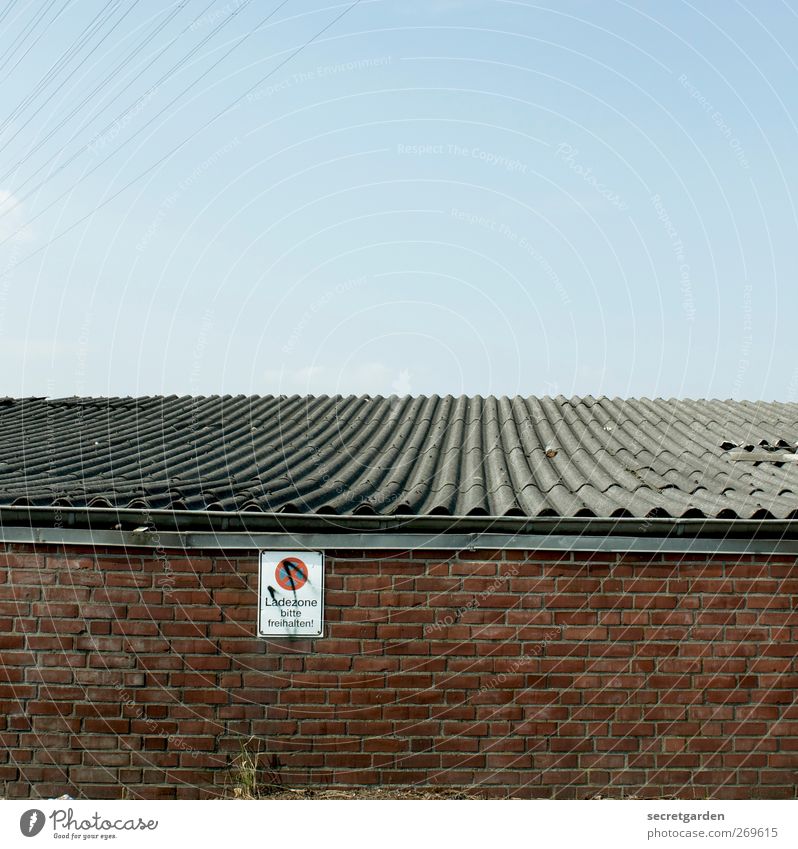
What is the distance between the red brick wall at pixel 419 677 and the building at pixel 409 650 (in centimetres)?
2

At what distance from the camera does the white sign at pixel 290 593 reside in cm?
769

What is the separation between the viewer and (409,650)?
7.64m

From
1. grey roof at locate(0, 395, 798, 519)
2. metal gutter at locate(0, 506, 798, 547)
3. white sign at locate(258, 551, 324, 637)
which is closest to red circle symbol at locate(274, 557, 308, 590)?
white sign at locate(258, 551, 324, 637)

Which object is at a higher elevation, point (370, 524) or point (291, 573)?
point (370, 524)

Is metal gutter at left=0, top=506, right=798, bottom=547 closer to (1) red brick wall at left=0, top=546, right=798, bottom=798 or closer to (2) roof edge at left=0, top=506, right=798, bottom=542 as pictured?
(2) roof edge at left=0, top=506, right=798, bottom=542

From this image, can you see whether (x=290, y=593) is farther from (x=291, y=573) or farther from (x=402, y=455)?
(x=402, y=455)

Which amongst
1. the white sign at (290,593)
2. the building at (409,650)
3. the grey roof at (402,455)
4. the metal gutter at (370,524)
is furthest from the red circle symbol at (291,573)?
the grey roof at (402,455)

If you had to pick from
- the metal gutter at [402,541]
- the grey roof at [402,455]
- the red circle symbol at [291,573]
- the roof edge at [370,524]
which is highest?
the grey roof at [402,455]

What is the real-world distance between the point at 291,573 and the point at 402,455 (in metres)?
3.09

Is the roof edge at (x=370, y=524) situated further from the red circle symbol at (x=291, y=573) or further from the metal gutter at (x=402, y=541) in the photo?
the red circle symbol at (x=291, y=573)

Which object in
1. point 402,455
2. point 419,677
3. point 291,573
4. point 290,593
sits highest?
point 402,455

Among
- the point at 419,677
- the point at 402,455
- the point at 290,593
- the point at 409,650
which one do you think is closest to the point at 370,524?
the point at 290,593

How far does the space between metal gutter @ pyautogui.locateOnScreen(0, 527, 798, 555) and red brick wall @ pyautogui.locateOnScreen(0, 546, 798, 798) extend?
0.11 meters

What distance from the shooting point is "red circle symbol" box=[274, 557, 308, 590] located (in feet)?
25.3
